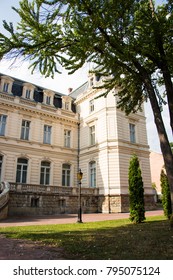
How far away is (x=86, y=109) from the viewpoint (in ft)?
90.0

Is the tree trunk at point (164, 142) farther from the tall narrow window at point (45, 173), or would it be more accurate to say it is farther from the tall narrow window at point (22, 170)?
the tall narrow window at point (45, 173)

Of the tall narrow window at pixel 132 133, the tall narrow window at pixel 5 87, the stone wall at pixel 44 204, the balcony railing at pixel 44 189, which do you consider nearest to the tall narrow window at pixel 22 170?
the balcony railing at pixel 44 189

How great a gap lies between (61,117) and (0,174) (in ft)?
31.8

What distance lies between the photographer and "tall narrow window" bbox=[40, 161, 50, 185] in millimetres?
23205

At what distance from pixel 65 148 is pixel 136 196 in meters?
15.0

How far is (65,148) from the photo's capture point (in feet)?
83.6

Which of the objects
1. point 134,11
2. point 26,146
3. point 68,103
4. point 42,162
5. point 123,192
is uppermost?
point 68,103

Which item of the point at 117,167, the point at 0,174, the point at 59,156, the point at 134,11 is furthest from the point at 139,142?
the point at 134,11

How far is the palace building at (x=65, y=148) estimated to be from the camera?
67.7 ft

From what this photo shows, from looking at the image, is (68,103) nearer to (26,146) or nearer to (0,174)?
(26,146)

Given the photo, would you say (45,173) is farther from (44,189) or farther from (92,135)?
(92,135)

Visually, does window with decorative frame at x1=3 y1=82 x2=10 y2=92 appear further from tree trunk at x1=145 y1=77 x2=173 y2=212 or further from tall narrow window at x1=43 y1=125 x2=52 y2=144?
tree trunk at x1=145 y1=77 x2=173 y2=212

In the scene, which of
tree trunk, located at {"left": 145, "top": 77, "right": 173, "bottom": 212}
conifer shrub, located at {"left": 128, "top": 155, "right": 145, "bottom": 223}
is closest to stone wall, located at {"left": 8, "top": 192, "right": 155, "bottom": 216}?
conifer shrub, located at {"left": 128, "top": 155, "right": 145, "bottom": 223}

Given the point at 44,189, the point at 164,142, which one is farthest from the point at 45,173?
the point at 164,142
